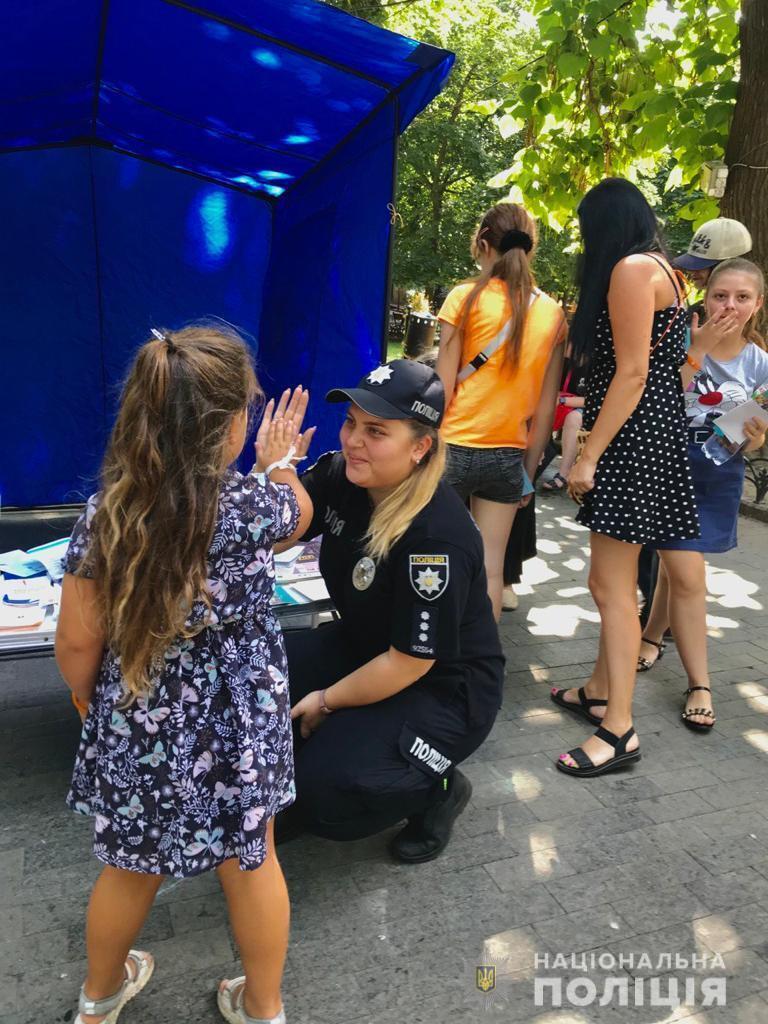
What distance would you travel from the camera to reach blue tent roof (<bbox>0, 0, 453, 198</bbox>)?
284 centimetres

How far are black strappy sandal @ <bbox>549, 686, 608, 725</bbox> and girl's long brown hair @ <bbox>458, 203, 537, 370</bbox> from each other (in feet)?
4.36

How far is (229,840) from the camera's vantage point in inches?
64.0

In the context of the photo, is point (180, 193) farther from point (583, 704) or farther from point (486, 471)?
point (583, 704)

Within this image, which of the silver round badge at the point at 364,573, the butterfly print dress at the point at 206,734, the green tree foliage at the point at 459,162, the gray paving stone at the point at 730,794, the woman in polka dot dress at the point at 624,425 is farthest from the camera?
the green tree foliage at the point at 459,162

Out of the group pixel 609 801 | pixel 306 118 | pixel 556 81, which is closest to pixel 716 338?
pixel 609 801

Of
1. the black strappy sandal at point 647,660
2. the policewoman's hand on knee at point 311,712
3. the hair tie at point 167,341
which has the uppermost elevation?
the hair tie at point 167,341

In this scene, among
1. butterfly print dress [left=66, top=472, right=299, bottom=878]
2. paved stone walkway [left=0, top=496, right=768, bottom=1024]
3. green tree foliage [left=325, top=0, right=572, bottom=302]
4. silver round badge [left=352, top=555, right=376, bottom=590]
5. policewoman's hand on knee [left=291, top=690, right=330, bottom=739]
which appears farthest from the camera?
green tree foliage [left=325, top=0, right=572, bottom=302]

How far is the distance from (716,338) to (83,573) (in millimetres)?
2452

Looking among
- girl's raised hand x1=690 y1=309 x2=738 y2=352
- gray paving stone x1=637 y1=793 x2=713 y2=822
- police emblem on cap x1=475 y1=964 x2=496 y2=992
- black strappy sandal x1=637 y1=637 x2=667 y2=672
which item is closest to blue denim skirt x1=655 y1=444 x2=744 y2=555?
A: girl's raised hand x1=690 y1=309 x2=738 y2=352

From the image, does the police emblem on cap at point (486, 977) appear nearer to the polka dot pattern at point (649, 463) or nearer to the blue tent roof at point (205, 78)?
the polka dot pattern at point (649, 463)

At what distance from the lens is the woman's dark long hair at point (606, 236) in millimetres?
2564

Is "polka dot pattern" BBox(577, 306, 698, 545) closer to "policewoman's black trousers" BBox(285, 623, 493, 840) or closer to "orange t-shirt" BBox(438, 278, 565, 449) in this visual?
"orange t-shirt" BBox(438, 278, 565, 449)

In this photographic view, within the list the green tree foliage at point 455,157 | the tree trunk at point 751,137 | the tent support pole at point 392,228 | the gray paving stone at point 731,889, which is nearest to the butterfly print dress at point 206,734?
the gray paving stone at point 731,889

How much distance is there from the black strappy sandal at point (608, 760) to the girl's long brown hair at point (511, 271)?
55.2 inches
